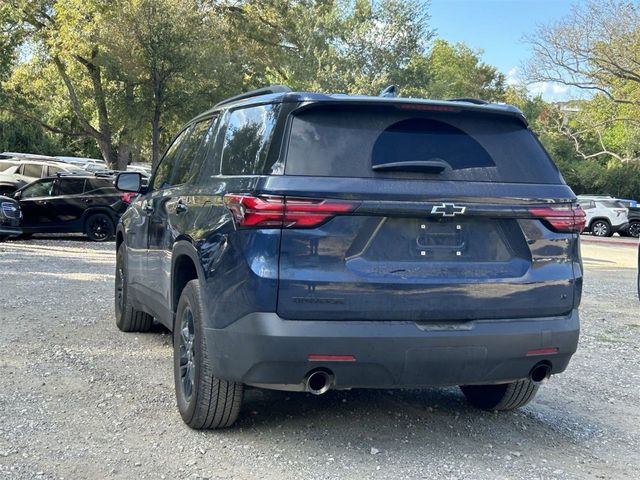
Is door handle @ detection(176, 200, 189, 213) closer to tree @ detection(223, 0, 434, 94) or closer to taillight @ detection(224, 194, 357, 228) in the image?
taillight @ detection(224, 194, 357, 228)

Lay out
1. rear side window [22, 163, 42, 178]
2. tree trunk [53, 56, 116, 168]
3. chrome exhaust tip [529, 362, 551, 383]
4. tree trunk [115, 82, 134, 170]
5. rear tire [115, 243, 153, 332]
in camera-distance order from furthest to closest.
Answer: tree trunk [53, 56, 116, 168], tree trunk [115, 82, 134, 170], rear side window [22, 163, 42, 178], rear tire [115, 243, 153, 332], chrome exhaust tip [529, 362, 551, 383]

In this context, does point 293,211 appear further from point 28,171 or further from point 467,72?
point 467,72

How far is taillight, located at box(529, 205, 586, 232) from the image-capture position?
427 cm

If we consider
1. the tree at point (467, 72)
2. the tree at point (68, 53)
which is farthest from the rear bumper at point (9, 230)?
the tree at point (467, 72)

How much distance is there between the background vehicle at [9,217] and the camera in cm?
1579

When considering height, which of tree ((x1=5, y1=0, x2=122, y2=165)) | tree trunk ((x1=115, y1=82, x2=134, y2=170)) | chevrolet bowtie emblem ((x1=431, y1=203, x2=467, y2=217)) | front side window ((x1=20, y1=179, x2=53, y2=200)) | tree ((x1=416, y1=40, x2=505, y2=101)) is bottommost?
front side window ((x1=20, y1=179, x2=53, y2=200))

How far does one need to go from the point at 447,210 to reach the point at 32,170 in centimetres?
2274

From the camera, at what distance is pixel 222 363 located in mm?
4102

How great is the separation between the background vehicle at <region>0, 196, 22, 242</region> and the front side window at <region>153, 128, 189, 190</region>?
10.4 metres

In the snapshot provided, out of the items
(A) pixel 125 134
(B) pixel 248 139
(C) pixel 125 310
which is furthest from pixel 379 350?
(A) pixel 125 134

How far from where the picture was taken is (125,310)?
23.6 ft

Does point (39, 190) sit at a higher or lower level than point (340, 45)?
lower

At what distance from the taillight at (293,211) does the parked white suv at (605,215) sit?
30.3 meters

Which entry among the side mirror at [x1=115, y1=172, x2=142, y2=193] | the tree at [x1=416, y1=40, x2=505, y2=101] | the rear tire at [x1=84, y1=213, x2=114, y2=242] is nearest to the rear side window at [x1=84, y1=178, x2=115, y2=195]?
the rear tire at [x1=84, y1=213, x2=114, y2=242]
